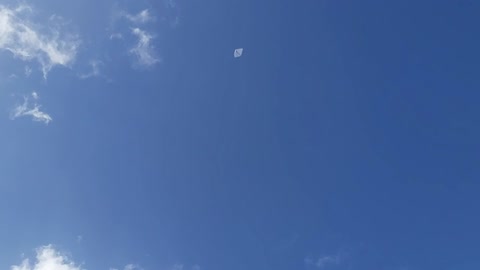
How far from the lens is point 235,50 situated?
136000mm

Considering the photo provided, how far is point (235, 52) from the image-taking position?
136 m

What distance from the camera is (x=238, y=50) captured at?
135875 millimetres

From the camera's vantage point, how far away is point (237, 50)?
446 ft

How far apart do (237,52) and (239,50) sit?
1426mm

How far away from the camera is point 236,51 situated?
445ft

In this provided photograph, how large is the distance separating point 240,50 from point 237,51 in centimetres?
156

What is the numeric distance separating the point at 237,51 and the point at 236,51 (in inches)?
19.4

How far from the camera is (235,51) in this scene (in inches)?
5344

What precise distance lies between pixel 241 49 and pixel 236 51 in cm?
276

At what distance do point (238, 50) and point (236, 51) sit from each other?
113 centimetres

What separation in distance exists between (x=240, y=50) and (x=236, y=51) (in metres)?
2.03

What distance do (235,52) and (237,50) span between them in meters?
1.47

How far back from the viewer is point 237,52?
136 m
